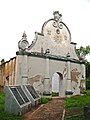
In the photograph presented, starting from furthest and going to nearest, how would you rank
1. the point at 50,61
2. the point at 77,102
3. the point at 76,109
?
the point at 50,61, the point at 77,102, the point at 76,109

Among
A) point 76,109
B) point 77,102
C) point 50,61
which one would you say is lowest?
point 76,109

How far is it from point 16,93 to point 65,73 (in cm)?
1052

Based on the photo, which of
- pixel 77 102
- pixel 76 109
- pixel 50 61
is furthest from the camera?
pixel 50 61

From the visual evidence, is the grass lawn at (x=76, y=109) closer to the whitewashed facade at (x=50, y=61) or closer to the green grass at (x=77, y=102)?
the green grass at (x=77, y=102)

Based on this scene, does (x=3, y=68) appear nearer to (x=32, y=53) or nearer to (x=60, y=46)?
(x=32, y=53)

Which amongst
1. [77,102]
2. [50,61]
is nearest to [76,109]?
[77,102]

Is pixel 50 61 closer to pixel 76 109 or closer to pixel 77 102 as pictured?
pixel 77 102

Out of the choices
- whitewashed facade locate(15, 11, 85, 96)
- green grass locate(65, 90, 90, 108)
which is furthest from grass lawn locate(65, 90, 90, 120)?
whitewashed facade locate(15, 11, 85, 96)

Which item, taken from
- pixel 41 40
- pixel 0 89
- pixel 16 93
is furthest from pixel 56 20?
pixel 16 93

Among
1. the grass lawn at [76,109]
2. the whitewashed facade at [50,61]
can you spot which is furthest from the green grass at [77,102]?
A: the whitewashed facade at [50,61]

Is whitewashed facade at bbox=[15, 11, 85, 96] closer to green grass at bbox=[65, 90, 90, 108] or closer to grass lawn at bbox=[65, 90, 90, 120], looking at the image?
green grass at bbox=[65, 90, 90, 108]

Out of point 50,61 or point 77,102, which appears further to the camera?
point 50,61

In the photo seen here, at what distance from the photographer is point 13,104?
35.1ft

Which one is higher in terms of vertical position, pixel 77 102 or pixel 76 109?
pixel 77 102
